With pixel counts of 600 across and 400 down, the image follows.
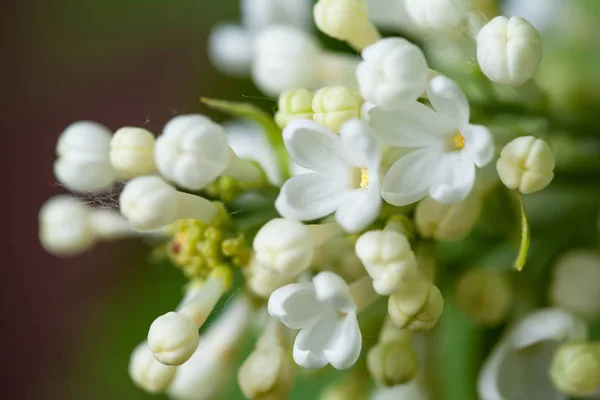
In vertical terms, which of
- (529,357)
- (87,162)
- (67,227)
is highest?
(87,162)

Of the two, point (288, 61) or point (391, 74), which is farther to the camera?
point (288, 61)

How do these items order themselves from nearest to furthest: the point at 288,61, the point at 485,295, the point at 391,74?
the point at 391,74
the point at 485,295
the point at 288,61

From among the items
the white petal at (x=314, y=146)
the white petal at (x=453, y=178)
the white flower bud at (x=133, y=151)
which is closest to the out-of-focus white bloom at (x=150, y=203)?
the white flower bud at (x=133, y=151)

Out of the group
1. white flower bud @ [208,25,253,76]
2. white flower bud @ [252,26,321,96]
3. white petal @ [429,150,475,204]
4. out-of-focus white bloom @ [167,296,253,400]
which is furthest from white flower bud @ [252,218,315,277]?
white flower bud @ [208,25,253,76]

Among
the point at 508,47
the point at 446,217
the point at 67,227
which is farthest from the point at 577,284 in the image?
the point at 67,227

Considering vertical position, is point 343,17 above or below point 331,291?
above

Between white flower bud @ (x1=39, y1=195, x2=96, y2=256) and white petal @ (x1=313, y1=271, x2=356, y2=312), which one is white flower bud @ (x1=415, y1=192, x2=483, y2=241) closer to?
white petal @ (x1=313, y1=271, x2=356, y2=312)

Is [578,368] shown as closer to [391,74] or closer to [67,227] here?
[391,74]
